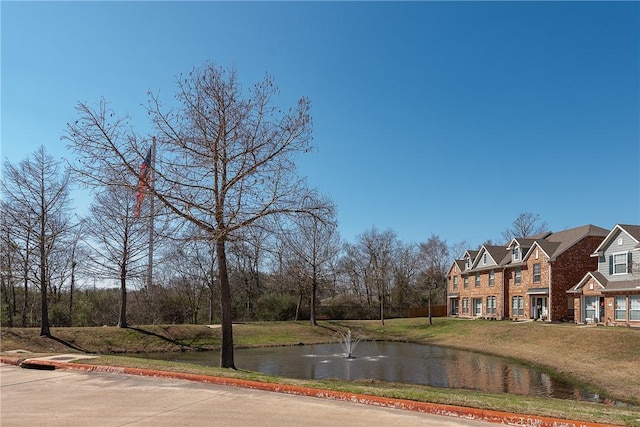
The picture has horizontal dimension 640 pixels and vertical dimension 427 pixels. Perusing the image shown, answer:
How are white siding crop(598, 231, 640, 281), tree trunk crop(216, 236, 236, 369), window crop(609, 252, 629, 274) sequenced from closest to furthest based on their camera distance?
1. tree trunk crop(216, 236, 236, 369)
2. white siding crop(598, 231, 640, 281)
3. window crop(609, 252, 629, 274)

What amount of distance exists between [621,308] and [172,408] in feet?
→ 103

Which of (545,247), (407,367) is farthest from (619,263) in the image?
(407,367)

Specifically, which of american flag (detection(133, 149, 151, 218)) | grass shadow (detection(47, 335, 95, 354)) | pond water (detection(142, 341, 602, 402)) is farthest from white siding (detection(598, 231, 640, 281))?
grass shadow (detection(47, 335, 95, 354))

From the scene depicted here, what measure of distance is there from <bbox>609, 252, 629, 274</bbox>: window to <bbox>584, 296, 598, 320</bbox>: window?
235 centimetres

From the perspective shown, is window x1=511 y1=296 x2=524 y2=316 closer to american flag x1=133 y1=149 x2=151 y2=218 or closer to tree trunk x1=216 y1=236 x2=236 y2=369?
tree trunk x1=216 y1=236 x2=236 y2=369

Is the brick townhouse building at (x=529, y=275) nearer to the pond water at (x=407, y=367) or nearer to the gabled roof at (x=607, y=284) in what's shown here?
the gabled roof at (x=607, y=284)

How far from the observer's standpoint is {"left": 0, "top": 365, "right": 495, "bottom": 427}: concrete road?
21.4 ft

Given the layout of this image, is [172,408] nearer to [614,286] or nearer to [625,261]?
[614,286]

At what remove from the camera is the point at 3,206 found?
26.7m

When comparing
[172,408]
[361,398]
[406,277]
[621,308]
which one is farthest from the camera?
[406,277]

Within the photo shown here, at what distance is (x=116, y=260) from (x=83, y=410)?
25655 mm

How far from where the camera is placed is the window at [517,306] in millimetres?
40469

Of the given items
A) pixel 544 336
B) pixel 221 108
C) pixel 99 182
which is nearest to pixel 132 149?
pixel 99 182

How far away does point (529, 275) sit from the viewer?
39500 millimetres
